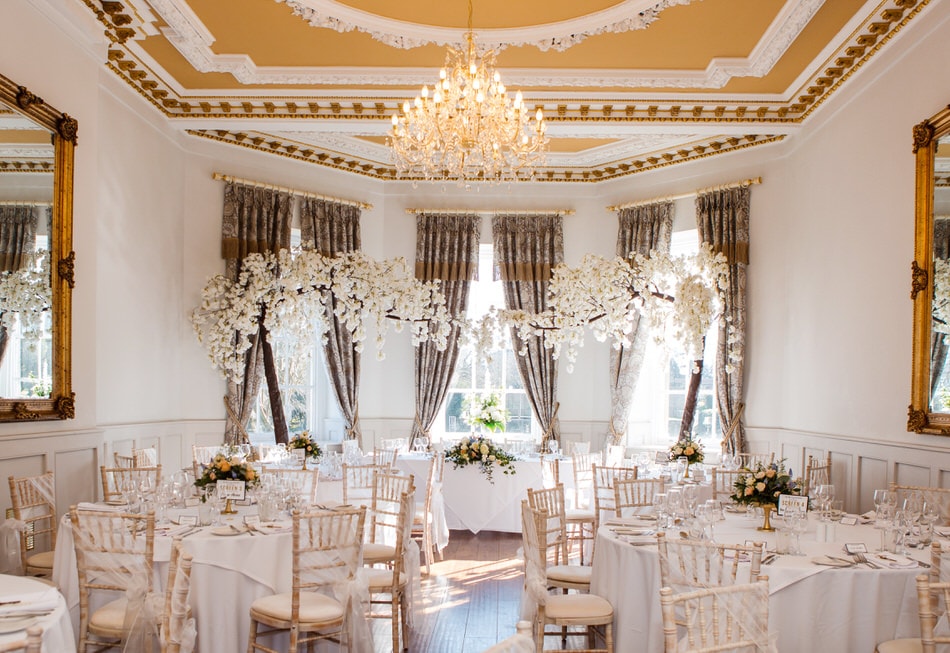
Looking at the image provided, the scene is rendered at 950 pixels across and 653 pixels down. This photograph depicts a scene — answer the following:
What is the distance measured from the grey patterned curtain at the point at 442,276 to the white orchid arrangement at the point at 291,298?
1.47 meters

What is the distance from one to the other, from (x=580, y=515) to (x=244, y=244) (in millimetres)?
5334

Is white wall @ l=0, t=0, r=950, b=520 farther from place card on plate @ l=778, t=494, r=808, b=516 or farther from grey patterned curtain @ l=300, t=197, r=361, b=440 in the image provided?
place card on plate @ l=778, t=494, r=808, b=516

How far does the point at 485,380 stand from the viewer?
12609mm

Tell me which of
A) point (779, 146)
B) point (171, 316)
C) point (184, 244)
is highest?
point (779, 146)

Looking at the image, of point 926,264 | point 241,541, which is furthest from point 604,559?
point 926,264

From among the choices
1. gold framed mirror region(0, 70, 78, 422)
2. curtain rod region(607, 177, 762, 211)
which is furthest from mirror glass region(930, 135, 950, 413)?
gold framed mirror region(0, 70, 78, 422)

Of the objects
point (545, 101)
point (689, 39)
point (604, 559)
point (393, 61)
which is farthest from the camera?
point (545, 101)

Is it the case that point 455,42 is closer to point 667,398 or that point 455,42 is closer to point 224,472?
point 224,472

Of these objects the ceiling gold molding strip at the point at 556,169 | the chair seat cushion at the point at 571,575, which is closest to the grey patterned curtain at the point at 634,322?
the ceiling gold molding strip at the point at 556,169

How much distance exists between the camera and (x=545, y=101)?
9109 mm

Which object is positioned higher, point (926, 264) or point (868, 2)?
point (868, 2)

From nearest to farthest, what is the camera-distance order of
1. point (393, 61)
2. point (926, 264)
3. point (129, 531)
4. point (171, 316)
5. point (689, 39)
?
point (129, 531) < point (926, 264) < point (689, 39) < point (393, 61) < point (171, 316)

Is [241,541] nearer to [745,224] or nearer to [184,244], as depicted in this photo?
[184,244]

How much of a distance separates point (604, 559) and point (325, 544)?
5.76 ft
